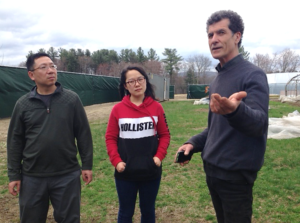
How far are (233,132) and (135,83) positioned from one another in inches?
40.9

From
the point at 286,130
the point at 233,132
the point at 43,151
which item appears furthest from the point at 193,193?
the point at 286,130

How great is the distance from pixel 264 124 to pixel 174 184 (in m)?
3.03

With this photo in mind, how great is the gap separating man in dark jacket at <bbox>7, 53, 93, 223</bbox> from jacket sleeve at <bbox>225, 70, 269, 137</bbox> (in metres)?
1.46

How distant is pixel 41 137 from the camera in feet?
7.27

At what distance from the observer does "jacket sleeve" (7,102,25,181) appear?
2.26 m

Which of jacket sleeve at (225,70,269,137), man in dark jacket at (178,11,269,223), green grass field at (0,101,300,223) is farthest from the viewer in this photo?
green grass field at (0,101,300,223)

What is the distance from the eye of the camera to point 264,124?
145cm

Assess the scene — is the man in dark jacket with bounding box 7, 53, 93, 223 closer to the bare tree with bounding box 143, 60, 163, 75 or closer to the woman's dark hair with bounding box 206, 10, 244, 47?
the woman's dark hair with bounding box 206, 10, 244, 47

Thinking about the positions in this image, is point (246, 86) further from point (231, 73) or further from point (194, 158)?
point (194, 158)

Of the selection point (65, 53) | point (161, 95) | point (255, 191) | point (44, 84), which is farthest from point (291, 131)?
point (65, 53)

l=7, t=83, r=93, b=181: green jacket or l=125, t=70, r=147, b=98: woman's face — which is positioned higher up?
l=125, t=70, r=147, b=98: woman's face

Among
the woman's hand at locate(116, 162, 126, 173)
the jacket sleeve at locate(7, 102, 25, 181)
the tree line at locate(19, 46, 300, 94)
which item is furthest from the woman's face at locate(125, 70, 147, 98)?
the tree line at locate(19, 46, 300, 94)

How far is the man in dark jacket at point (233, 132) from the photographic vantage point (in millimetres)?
1517

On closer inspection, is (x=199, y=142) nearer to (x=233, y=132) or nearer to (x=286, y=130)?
(x=233, y=132)
